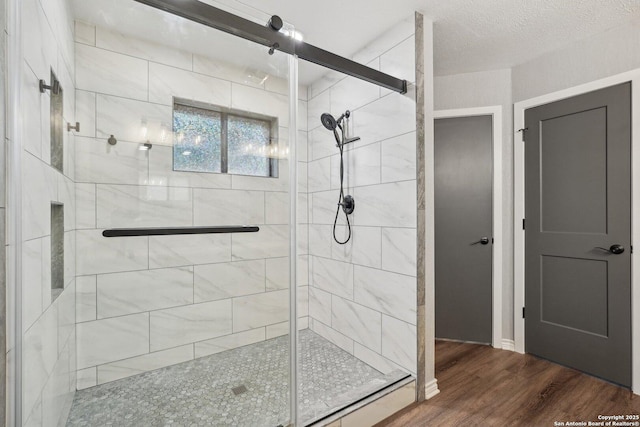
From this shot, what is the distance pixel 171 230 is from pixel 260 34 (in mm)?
1045

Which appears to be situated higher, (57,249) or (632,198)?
(632,198)

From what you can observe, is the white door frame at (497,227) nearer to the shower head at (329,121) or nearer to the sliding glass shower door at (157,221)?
the shower head at (329,121)

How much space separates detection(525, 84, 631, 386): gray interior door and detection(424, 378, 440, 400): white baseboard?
3.70 ft

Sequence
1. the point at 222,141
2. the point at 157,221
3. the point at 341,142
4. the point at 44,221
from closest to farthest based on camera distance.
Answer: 1. the point at 44,221
2. the point at 157,221
3. the point at 222,141
4. the point at 341,142

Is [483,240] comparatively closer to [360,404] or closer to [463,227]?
[463,227]

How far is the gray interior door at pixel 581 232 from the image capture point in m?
2.02

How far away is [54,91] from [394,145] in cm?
182

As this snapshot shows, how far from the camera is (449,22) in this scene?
2.00m

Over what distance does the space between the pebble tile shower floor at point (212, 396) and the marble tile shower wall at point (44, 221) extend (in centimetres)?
19

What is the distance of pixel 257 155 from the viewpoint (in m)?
1.63

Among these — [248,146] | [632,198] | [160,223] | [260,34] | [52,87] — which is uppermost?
[260,34]

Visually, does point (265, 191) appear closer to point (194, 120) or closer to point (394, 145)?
point (194, 120)

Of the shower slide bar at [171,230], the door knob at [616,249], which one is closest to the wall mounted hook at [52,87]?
the shower slide bar at [171,230]

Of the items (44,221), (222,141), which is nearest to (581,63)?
(222,141)
